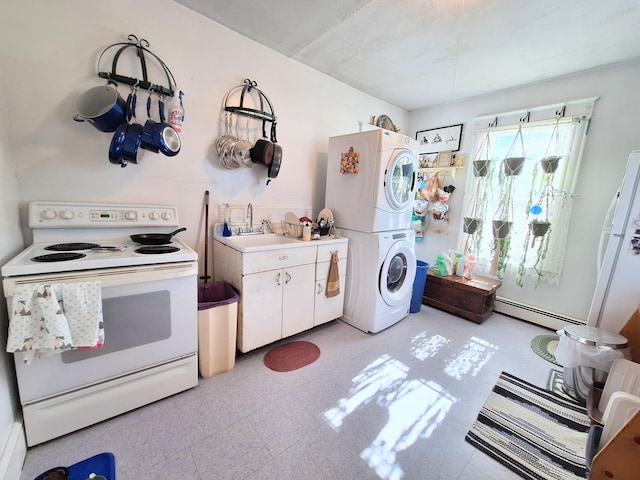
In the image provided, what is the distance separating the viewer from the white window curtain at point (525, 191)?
102 inches

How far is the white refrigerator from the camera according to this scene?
184cm

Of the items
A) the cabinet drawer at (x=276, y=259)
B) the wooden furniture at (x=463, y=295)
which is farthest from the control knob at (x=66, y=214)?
the wooden furniture at (x=463, y=295)

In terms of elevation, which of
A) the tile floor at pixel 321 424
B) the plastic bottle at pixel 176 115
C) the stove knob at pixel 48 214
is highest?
the plastic bottle at pixel 176 115

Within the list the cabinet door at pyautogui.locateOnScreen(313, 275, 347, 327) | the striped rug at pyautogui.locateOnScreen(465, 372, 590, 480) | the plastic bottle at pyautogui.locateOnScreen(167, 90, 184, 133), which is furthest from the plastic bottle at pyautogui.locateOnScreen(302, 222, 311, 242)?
the striped rug at pyautogui.locateOnScreen(465, 372, 590, 480)

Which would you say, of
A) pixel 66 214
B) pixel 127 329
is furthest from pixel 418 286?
pixel 66 214

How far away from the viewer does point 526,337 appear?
102 inches

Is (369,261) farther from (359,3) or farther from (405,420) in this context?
(359,3)

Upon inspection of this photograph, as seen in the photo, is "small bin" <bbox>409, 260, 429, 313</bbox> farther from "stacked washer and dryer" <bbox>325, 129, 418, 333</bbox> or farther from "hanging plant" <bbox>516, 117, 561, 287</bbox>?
"hanging plant" <bbox>516, 117, 561, 287</bbox>

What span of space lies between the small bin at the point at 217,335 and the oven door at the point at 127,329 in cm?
10

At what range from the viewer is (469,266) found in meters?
3.05

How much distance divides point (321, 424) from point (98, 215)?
193cm

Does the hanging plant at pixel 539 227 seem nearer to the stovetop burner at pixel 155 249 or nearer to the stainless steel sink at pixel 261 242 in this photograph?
the stainless steel sink at pixel 261 242

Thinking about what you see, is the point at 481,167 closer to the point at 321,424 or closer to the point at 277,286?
the point at 277,286

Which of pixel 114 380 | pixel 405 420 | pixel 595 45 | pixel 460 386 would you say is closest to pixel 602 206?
pixel 595 45
